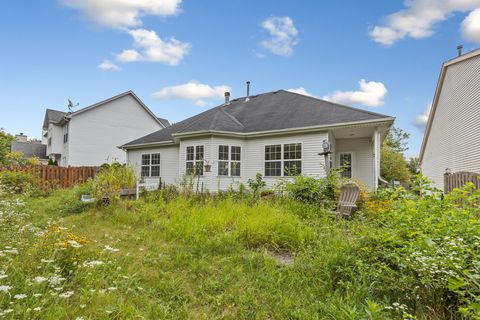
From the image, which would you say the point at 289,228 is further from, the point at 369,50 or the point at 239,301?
the point at 369,50

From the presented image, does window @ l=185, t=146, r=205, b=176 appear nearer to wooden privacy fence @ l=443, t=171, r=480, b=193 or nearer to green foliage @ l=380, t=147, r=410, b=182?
wooden privacy fence @ l=443, t=171, r=480, b=193

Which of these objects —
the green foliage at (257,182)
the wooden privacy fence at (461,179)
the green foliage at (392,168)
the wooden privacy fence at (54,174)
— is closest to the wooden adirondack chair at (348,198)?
the wooden privacy fence at (461,179)

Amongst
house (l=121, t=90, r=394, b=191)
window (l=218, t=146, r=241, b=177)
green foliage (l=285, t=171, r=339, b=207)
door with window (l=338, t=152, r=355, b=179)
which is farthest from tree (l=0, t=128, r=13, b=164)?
door with window (l=338, t=152, r=355, b=179)

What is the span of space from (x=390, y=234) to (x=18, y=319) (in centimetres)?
342

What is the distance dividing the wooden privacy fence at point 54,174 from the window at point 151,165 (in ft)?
9.24

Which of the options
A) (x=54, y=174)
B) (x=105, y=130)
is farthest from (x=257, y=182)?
(x=105, y=130)

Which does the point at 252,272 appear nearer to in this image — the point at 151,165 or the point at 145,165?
the point at 151,165

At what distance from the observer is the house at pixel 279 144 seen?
11.0 meters

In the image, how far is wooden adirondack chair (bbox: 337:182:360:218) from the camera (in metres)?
6.80

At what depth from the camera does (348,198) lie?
760cm

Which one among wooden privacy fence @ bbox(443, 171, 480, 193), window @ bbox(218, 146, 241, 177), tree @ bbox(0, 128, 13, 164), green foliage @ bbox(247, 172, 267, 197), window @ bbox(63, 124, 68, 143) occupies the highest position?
window @ bbox(63, 124, 68, 143)

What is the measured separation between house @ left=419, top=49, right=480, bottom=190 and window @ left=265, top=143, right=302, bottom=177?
7.87m

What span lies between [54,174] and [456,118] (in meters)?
21.3

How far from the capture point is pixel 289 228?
4461mm
